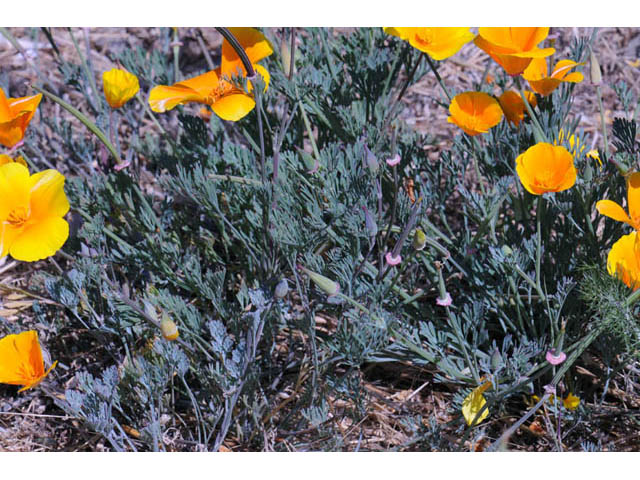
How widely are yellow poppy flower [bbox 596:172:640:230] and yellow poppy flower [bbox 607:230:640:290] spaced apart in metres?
0.04

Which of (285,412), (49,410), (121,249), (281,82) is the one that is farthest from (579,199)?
(49,410)

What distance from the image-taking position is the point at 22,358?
4.78 feet

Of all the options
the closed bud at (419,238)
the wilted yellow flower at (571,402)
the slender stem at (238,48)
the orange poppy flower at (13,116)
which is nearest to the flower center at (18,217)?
the orange poppy flower at (13,116)

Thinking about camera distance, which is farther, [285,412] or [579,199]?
[285,412]

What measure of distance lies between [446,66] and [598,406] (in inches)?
69.2

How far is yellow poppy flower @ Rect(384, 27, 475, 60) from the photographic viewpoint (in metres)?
1.52

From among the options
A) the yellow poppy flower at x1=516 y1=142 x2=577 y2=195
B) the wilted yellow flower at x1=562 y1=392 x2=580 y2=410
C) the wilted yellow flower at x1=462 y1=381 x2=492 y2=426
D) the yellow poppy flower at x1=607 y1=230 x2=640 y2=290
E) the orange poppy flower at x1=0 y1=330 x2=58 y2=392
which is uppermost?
the yellow poppy flower at x1=516 y1=142 x2=577 y2=195

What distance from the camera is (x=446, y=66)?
2.90 metres

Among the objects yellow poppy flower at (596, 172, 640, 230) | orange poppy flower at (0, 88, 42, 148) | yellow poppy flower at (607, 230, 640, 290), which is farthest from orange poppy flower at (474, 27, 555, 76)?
orange poppy flower at (0, 88, 42, 148)

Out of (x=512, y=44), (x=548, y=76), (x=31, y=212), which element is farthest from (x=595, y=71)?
(x=31, y=212)

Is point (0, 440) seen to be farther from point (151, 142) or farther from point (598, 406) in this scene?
point (598, 406)

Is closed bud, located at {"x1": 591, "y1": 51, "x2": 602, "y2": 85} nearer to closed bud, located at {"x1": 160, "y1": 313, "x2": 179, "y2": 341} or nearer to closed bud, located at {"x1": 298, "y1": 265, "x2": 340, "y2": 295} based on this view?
closed bud, located at {"x1": 298, "y1": 265, "x2": 340, "y2": 295}

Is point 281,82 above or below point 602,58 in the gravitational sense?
above

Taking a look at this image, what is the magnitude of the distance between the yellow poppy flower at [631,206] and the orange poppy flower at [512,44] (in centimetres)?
33
